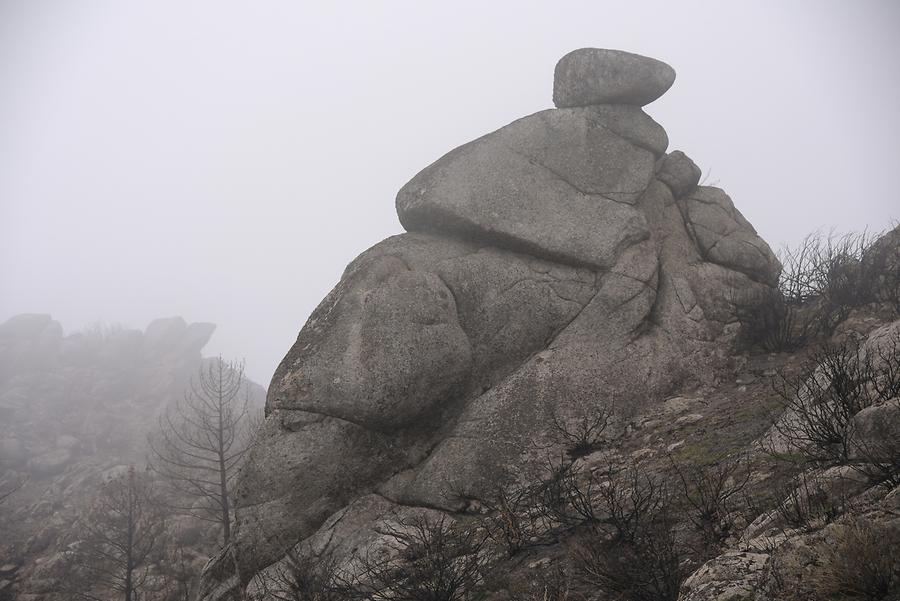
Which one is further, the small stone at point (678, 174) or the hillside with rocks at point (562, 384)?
the small stone at point (678, 174)

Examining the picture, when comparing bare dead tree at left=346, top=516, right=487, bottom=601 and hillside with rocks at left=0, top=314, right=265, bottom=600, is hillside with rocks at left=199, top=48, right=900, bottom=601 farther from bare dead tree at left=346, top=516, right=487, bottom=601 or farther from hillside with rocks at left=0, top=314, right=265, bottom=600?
hillside with rocks at left=0, top=314, right=265, bottom=600

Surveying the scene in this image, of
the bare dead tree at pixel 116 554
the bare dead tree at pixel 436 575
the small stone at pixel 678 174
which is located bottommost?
the bare dead tree at pixel 436 575

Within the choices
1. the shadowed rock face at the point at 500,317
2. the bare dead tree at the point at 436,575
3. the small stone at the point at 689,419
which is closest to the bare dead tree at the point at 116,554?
the shadowed rock face at the point at 500,317

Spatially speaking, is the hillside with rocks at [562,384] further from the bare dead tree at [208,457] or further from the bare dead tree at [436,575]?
the bare dead tree at [208,457]

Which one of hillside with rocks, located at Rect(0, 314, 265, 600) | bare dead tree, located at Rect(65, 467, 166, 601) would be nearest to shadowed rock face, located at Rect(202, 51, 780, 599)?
bare dead tree, located at Rect(65, 467, 166, 601)

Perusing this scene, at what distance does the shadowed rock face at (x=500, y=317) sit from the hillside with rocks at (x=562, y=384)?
5 cm

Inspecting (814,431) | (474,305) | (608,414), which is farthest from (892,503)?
(474,305)

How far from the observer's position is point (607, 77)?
523 inches

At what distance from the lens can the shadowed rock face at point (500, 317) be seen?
9.92 metres

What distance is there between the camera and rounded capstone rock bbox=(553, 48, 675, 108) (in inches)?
522

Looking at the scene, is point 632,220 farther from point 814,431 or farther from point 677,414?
point 814,431

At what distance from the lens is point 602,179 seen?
12.9 metres

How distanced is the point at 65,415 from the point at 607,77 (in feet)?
186

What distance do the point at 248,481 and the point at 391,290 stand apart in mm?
4490
